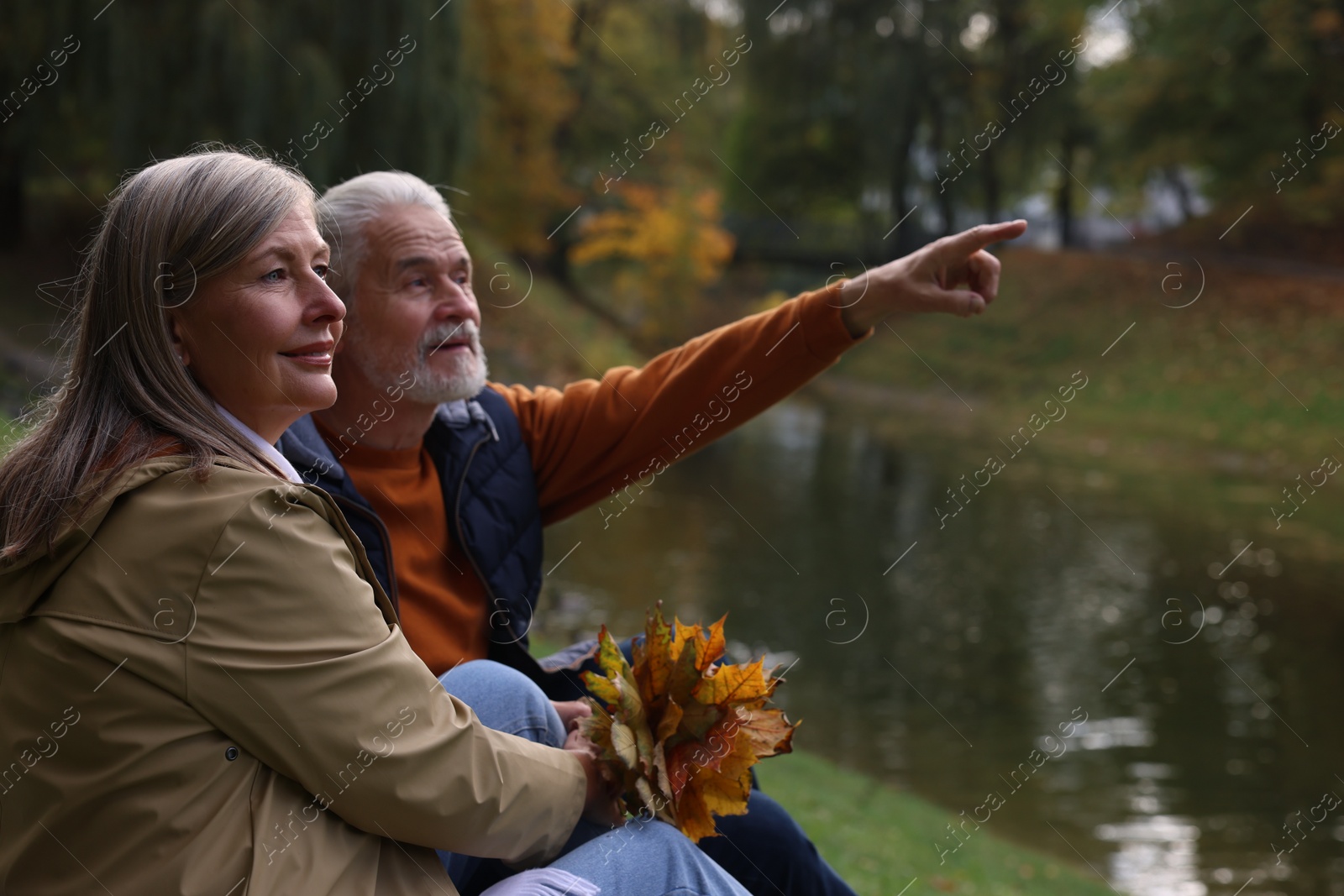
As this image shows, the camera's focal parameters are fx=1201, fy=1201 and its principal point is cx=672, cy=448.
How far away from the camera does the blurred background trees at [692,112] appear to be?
40.1ft

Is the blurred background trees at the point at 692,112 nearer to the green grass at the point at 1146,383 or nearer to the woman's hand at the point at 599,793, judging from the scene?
the green grass at the point at 1146,383

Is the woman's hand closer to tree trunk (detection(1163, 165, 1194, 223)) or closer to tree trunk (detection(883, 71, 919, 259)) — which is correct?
tree trunk (detection(883, 71, 919, 259))

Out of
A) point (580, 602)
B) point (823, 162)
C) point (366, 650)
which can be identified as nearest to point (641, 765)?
point (366, 650)

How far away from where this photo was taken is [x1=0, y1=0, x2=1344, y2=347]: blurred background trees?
12227 mm

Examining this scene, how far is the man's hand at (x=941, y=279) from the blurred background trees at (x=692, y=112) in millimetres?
10251

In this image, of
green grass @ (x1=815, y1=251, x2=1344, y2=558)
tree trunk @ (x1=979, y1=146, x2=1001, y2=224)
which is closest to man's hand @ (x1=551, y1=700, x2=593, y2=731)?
green grass @ (x1=815, y1=251, x2=1344, y2=558)

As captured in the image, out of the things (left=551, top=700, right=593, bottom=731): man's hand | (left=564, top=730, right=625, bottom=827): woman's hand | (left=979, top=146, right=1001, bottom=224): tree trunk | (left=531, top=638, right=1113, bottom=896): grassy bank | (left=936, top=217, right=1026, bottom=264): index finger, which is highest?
(left=936, top=217, right=1026, bottom=264): index finger

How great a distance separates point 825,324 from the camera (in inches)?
111

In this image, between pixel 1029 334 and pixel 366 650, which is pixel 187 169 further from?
pixel 1029 334

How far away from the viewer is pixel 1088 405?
20797 millimetres

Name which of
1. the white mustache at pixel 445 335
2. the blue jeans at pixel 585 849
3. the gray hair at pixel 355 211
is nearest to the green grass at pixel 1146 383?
the white mustache at pixel 445 335

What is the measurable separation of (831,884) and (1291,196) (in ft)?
77.1

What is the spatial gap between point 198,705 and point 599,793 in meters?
0.68

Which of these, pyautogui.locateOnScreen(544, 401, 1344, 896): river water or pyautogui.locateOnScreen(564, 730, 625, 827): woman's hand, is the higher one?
pyautogui.locateOnScreen(564, 730, 625, 827): woman's hand
